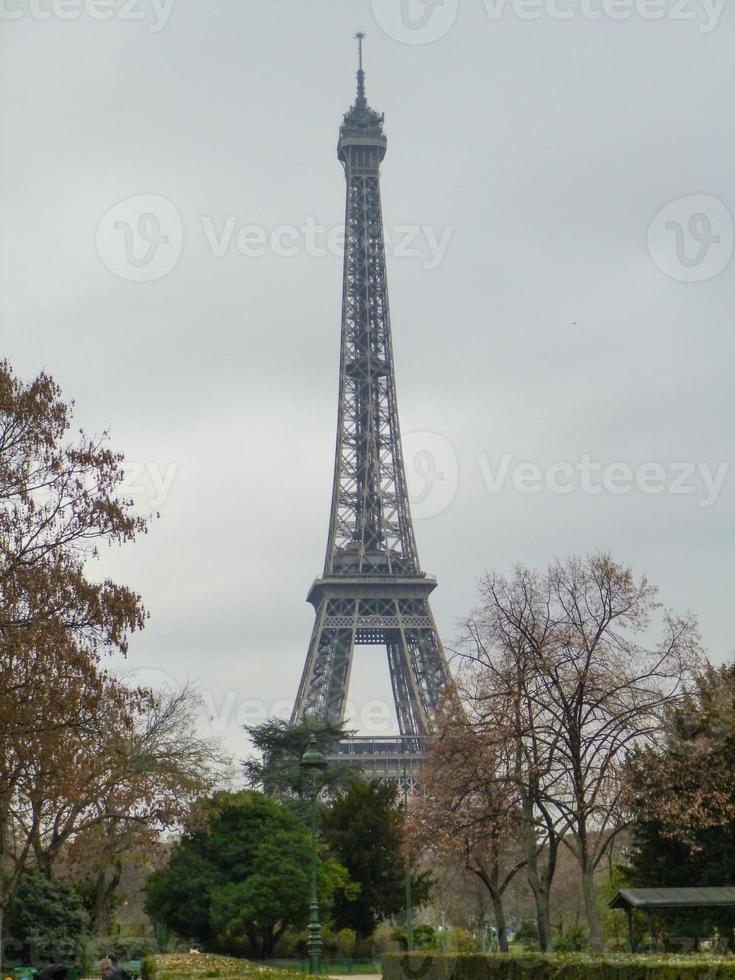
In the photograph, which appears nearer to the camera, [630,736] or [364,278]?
[630,736]

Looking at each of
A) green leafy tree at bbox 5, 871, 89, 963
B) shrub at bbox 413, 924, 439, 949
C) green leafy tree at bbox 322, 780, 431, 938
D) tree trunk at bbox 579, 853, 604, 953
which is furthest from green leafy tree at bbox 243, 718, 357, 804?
tree trunk at bbox 579, 853, 604, 953

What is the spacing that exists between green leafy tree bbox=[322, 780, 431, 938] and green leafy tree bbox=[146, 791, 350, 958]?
5827mm

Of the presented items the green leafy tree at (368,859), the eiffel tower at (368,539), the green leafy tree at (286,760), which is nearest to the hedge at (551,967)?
the green leafy tree at (368,859)

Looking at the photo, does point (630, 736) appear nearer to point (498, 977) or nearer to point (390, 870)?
point (498, 977)

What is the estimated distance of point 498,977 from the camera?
2761 cm

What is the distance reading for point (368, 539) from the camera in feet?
326

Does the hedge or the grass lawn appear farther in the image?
the grass lawn

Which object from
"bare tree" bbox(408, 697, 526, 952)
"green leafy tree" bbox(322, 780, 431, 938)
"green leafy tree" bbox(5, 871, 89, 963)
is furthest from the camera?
"green leafy tree" bbox(322, 780, 431, 938)

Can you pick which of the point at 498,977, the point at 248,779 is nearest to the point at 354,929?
the point at 248,779

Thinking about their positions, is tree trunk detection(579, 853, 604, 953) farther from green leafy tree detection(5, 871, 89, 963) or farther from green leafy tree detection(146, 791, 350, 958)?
green leafy tree detection(146, 791, 350, 958)

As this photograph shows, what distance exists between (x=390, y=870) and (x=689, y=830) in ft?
75.4

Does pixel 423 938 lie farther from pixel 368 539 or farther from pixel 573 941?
pixel 368 539

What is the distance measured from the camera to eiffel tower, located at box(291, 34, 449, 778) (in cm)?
9169

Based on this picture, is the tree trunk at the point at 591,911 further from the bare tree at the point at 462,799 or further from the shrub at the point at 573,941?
the shrub at the point at 573,941
